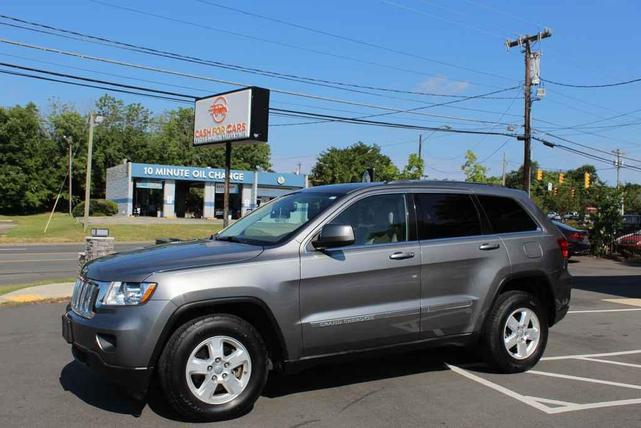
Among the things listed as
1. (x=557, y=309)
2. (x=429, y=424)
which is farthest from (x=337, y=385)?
(x=557, y=309)

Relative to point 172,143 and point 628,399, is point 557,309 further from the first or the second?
point 172,143

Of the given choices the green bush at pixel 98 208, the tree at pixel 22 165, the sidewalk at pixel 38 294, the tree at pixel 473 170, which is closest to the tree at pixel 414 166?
the tree at pixel 473 170

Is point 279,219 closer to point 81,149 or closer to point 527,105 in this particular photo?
point 527,105

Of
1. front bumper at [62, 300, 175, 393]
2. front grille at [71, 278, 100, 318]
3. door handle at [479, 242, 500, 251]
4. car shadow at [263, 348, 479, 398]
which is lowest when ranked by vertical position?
car shadow at [263, 348, 479, 398]

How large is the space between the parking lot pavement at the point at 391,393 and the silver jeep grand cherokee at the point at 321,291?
35cm

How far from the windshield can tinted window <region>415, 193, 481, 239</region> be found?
2.84ft

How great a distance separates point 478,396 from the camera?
512 cm

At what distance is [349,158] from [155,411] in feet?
281

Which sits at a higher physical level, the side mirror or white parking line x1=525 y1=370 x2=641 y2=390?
the side mirror

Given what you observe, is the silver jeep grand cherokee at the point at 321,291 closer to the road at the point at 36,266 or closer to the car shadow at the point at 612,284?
the car shadow at the point at 612,284

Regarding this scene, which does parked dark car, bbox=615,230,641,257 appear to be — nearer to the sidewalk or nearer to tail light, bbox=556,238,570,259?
tail light, bbox=556,238,570,259

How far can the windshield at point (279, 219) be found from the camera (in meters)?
5.07

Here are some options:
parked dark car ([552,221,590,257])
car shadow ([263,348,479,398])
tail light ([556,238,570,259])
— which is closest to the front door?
car shadow ([263,348,479,398])

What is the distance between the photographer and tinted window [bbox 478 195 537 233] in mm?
5977
